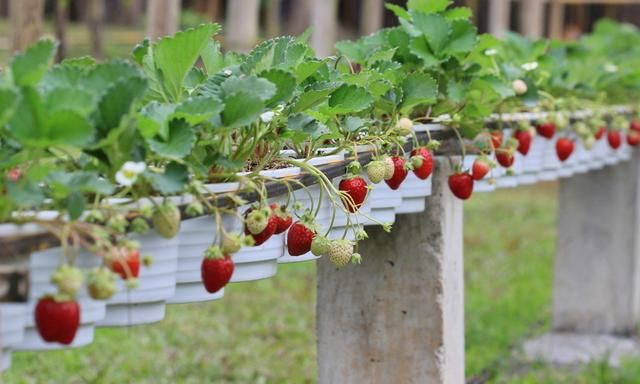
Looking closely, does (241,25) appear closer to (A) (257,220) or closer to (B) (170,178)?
(A) (257,220)

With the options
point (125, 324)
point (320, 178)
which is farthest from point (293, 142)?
point (125, 324)

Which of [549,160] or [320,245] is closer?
[320,245]

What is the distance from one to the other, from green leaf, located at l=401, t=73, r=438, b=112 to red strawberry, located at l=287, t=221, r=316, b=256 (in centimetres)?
63

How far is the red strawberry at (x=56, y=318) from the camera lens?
1.60 meters

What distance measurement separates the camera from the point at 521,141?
3.45 metres

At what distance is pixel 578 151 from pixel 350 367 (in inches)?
68.3

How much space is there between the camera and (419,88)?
2682 millimetres

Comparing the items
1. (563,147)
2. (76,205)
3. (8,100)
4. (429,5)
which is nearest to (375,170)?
(429,5)

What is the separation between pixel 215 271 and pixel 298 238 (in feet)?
1.09

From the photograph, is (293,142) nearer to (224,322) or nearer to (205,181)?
(205,181)

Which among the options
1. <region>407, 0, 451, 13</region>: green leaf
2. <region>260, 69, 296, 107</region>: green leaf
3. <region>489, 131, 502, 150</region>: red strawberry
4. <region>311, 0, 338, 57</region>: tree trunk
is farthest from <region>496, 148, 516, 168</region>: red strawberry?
<region>311, 0, 338, 57</region>: tree trunk

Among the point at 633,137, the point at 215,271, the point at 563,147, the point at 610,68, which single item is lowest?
the point at 215,271

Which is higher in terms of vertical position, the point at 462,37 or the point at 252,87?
the point at 462,37

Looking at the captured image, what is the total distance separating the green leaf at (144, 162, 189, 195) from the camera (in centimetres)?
177
